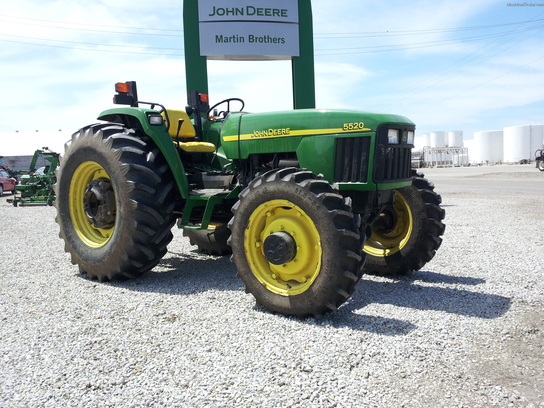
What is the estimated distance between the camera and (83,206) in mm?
5758

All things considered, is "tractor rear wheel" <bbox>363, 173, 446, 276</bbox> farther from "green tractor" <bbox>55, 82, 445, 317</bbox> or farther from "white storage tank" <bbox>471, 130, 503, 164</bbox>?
"white storage tank" <bbox>471, 130, 503, 164</bbox>

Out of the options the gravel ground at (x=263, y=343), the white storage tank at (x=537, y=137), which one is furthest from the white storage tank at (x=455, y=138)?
the gravel ground at (x=263, y=343)

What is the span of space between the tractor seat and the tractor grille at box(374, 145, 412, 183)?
233 centimetres

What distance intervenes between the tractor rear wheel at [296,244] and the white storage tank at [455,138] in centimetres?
6814

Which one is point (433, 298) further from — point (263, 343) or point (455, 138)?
point (455, 138)

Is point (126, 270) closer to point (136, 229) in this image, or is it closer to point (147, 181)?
point (136, 229)

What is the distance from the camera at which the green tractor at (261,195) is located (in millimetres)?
4004

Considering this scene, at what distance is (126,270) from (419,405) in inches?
138

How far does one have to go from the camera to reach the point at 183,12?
571 inches

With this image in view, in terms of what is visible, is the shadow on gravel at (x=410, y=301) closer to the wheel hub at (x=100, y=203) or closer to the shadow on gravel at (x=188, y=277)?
the shadow on gravel at (x=188, y=277)

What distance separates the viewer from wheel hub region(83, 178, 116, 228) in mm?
5520

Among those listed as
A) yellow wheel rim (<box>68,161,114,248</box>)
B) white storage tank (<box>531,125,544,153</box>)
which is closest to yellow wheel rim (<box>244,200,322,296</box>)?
yellow wheel rim (<box>68,161,114,248</box>)

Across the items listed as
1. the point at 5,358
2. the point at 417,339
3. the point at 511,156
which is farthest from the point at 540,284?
the point at 511,156

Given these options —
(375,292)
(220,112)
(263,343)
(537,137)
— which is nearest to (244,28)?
(220,112)
